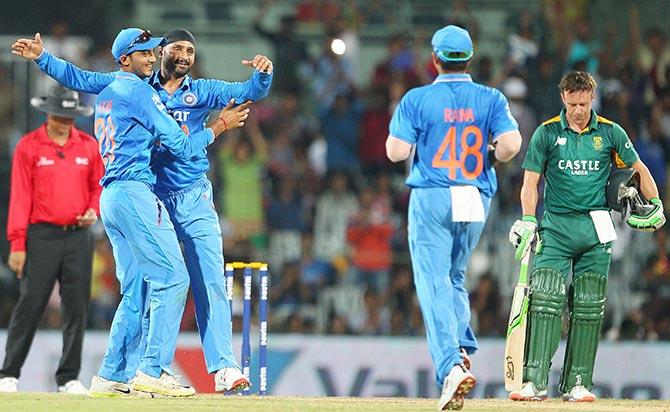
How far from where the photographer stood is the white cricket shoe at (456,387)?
29.5 ft

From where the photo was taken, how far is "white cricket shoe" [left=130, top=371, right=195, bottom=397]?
A: 982 cm

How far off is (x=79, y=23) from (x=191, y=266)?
9417 mm

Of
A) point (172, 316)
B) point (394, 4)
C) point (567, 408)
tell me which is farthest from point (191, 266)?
point (394, 4)

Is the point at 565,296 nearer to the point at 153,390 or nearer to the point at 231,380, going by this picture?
the point at 231,380

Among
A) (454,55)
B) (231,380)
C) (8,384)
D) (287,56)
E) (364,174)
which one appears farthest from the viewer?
(287,56)

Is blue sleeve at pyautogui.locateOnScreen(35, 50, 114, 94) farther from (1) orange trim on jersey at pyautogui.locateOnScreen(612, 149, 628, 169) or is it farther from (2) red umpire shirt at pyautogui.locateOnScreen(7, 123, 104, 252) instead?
(1) orange trim on jersey at pyautogui.locateOnScreen(612, 149, 628, 169)

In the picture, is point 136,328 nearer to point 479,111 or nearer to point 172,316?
point 172,316

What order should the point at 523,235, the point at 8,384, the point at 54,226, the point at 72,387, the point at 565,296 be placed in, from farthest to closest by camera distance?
the point at 54,226 < the point at 72,387 < the point at 8,384 < the point at 565,296 < the point at 523,235

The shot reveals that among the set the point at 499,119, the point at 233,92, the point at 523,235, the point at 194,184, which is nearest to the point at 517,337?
the point at 523,235

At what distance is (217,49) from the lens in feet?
63.3

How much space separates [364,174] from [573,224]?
741 centimetres

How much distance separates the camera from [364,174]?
17.6m

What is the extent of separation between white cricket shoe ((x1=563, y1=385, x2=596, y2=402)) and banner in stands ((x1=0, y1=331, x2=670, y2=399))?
13.3ft

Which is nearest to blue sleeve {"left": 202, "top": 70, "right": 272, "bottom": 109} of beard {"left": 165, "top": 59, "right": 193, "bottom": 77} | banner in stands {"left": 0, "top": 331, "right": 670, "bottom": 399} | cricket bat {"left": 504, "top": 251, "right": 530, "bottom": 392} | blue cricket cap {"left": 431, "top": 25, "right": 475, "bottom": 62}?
beard {"left": 165, "top": 59, "right": 193, "bottom": 77}
